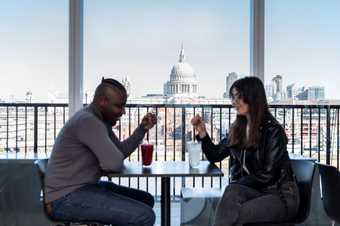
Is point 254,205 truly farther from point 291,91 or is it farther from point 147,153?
point 291,91

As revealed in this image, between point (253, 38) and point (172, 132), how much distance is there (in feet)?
3.58

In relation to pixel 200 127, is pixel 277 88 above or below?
above

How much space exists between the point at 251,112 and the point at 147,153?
66cm

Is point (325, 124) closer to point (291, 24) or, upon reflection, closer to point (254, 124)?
point (291, 24)

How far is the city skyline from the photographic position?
370cm

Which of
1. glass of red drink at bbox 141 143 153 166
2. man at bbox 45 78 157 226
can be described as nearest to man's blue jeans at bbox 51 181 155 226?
man at bbox 45 78 157 226

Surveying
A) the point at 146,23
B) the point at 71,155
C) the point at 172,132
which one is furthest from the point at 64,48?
the point at 71,155

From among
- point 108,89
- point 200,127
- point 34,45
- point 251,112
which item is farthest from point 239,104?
point 34,45

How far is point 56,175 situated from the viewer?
2.36 metres

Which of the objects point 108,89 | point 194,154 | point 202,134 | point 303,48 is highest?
point 303,48

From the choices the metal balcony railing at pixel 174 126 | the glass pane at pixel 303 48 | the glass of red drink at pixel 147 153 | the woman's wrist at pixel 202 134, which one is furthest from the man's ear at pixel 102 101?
the glass pane at pixel 303 48

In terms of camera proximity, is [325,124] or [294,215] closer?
[294,215]

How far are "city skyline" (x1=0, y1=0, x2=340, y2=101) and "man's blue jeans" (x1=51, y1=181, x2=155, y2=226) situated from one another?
1.54 metres

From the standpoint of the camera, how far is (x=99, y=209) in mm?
2334
